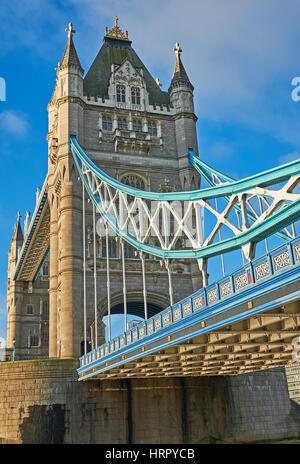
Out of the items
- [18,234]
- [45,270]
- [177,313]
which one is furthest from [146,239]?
[18,234]

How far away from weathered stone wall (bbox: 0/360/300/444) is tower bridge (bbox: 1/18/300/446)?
982 millimetres

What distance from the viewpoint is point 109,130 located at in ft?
141

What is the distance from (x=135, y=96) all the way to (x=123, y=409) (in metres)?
26.7

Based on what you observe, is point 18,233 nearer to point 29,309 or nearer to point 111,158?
point 29,309

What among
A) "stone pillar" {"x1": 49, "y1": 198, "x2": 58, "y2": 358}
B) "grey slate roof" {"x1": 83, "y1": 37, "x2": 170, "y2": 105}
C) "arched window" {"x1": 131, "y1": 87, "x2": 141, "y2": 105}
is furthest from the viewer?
"arched window" {"x1": 131, "y1": 87, "x2": 141, "y2": 105}

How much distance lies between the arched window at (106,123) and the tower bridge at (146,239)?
20 cm

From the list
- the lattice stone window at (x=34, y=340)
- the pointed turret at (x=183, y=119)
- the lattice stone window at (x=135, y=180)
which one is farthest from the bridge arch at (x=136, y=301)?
the lattice stone window at (x=34, y=340)

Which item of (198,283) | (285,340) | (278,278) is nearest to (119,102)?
(198,283)

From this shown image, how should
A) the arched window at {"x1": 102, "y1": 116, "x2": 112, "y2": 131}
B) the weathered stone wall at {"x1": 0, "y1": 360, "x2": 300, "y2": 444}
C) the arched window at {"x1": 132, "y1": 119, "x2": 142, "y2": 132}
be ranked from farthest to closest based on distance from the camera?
the arched window at {"x1": 132, "y1": 119, "x2": 142, "y2": 132} → the arched window at {"x1": 102, "y1": 116, "x2": 112, "y2": 131} → the weathered stone wall at {"x1": 0, "y1": 360, "x2": 300, "y2": 444}

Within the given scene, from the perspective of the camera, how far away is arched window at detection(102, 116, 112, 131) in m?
43.0

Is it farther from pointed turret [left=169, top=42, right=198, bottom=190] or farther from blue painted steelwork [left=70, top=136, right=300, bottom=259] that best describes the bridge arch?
blue painted steelwork [left=70, top=136, right=300, bottom=259]

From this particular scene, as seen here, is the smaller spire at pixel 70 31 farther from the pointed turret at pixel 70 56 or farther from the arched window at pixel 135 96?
the arched window at pixel 135 96

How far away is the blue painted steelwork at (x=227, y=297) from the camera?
→ 1304 cm

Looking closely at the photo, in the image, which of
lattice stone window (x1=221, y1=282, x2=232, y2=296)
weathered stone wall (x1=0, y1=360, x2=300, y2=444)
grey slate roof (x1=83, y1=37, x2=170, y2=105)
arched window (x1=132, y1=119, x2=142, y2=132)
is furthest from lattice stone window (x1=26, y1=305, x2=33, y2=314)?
lattice stone window (x1=221, y1=282, x2=232, y2=296)
